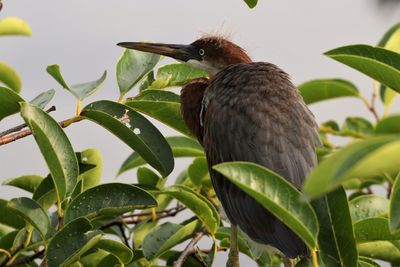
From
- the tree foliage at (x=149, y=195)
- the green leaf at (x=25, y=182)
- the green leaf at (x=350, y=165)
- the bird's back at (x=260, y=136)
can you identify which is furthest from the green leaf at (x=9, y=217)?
the green leaf at (x=350, y=165)

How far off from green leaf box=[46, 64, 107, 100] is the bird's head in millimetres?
1210

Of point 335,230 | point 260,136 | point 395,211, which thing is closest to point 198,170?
point 260,136

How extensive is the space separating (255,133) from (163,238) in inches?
24.7

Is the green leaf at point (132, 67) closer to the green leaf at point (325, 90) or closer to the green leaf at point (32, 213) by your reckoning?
the green leaf at point (32, 213)

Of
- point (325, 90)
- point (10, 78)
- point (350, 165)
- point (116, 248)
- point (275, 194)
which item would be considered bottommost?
point (116, 248)

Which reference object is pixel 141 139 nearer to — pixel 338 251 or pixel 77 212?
pixel 77 212

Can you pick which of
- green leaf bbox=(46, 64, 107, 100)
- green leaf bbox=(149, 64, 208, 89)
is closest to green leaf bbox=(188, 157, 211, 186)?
green leaf bbox=(149, 64, 208, 89)

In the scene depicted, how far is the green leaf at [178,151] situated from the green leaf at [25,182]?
0.47 metres

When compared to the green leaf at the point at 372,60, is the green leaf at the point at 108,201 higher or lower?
lower

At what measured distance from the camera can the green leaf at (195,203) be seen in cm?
269

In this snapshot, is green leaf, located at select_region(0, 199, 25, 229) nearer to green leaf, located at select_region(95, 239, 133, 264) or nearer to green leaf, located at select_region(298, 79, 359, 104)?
green leaf, located at select_region(95, 239, 133, 264)

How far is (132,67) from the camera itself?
302 centimetres

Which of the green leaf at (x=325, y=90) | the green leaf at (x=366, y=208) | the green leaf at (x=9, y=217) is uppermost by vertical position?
the green leaf at (x=325, y=90)

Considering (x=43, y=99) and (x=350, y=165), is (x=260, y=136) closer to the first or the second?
(x=43, y=99)
